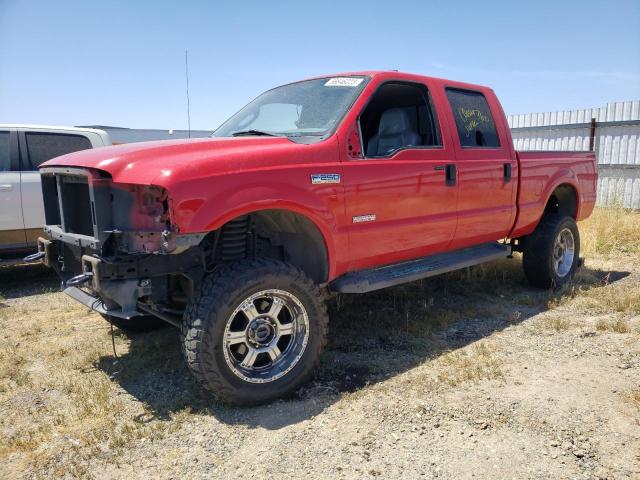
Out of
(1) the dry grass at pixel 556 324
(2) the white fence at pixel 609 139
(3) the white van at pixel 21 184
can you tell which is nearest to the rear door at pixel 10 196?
(3) the white van at pixel 21 184

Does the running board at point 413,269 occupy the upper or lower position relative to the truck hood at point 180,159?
lower

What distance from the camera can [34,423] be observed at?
10.1 ft

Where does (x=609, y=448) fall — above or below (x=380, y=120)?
below

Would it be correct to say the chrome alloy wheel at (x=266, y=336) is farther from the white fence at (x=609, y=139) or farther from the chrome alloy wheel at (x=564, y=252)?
the white fence at (x=609, y=139)

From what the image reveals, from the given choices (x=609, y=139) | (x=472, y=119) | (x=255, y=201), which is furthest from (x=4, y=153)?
(x=609, y=139)

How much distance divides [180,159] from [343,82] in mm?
1682

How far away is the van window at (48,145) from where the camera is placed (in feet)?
21.0

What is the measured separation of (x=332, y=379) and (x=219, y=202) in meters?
1.50

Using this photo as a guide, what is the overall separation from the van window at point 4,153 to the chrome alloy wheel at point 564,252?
6.52m

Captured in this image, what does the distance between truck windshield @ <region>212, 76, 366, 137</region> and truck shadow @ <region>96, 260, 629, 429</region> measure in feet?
5.69

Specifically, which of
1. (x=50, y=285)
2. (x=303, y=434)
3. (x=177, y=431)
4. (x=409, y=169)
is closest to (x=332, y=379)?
(x=303, y=434)

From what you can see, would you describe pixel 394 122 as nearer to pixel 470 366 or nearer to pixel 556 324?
pixel 470 366

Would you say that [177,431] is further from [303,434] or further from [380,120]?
[380,120]

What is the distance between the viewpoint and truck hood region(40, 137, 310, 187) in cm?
287
